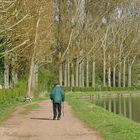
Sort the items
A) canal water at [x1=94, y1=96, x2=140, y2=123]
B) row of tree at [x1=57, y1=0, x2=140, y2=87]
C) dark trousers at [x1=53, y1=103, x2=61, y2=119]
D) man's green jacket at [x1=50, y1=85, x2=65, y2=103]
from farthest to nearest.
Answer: row of tree at [x1=57, y1=0, x2=140, y2=87]
canal water at [x1=94, y1=96, x2=140, y2=123]
dark trousers at [x1=53, y1=103, x2=61, y2=119]
man's green jacket at [x1=50, y1=85, x2=65, y2=103]

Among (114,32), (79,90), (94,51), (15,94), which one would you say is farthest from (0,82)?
(114,32)

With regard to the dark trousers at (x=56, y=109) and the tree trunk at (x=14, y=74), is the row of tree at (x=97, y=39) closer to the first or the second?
the tree trunk at (x=14, y=74)

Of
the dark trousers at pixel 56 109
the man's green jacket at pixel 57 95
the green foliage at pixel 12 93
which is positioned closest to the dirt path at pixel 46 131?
the dark trousers at pixel 56 109

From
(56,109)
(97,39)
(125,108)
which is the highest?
(97,39)

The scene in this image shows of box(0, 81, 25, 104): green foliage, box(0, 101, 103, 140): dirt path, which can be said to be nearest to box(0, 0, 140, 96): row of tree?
box(0, 81, 25, 104): green foliage

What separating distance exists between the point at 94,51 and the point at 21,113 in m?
46.9

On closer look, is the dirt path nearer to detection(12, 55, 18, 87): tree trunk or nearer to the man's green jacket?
the man's green jacket

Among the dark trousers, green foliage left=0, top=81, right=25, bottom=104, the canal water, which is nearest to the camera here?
the dark trousers

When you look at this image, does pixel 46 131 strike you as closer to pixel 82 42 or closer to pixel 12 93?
pixel 12 93

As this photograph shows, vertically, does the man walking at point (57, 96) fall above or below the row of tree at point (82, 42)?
below

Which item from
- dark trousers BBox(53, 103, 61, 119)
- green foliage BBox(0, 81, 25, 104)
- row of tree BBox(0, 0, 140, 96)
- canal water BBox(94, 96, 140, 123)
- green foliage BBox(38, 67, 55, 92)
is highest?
row of tree BBox(0, 0, 140, 96)

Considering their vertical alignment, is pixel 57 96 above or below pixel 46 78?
below

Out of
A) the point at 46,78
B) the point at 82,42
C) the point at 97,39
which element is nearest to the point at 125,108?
the point at 46,78

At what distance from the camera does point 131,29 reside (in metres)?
85.4
